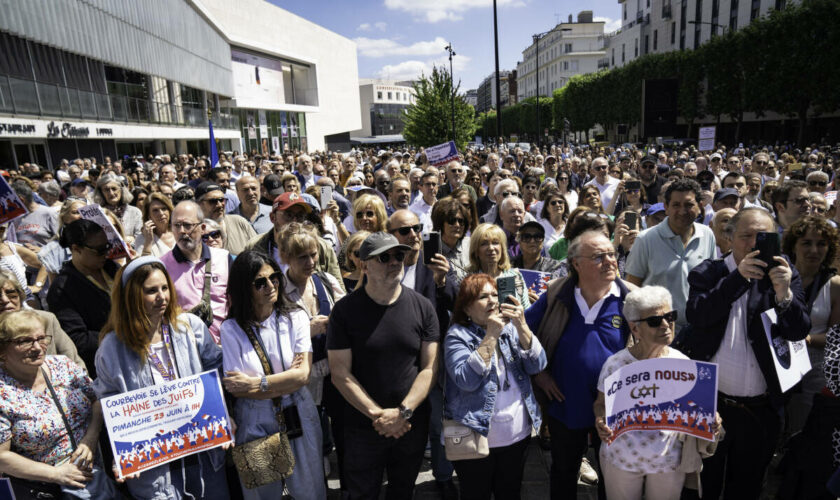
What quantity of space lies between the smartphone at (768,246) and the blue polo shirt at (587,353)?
2.59 feet

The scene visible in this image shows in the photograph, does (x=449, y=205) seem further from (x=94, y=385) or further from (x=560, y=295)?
(x=94, y=385)

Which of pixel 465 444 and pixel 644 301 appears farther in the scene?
pixel 465 444

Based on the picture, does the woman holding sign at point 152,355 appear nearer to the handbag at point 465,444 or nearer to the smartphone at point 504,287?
the handbag at point 465,444

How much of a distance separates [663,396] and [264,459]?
225 cm

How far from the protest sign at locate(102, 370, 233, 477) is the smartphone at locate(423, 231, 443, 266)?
5.04ft

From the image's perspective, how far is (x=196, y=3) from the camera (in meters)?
34.2

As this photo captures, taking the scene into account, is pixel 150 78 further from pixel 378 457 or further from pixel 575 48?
pixel 575 48

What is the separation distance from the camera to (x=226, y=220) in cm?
530

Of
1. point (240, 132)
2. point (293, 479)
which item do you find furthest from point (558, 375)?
point (240, 132)

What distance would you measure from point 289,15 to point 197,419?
6162cm

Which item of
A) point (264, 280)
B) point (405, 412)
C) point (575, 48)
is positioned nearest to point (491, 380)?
point (405, 412)

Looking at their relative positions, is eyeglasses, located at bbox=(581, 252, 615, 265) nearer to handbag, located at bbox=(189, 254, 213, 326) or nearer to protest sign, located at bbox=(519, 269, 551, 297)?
protest sign, located at bbox=(519, 269, 551, 297)

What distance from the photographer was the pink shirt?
3.69 m

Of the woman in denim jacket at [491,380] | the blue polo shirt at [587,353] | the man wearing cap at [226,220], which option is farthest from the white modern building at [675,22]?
the woman in denim jacket at [491,380]
